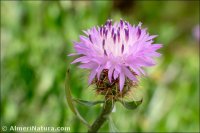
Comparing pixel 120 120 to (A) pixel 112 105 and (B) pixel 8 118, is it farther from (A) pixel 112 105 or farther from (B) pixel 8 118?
(A) pixel 112 105

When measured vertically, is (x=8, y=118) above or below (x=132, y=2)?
below

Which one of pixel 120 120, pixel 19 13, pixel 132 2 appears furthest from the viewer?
pixel 132 2

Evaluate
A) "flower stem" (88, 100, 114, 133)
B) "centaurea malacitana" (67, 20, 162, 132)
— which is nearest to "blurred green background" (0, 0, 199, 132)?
"flower stem" (88, 100, 114, 133)

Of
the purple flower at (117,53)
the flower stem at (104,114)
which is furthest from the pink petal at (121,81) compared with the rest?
the flower stem at (104,114)

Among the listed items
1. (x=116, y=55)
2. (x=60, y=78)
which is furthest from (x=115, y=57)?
(x=60, y=78)

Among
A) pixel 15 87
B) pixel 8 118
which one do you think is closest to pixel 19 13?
pixel 15 87

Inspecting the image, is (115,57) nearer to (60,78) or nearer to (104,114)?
(104,114)

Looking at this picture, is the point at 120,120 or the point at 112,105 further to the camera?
the point at 120,120

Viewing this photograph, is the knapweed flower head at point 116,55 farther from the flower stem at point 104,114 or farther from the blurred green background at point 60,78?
the blurred green background at point 60,78

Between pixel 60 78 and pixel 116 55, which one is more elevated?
pixel 116 55
